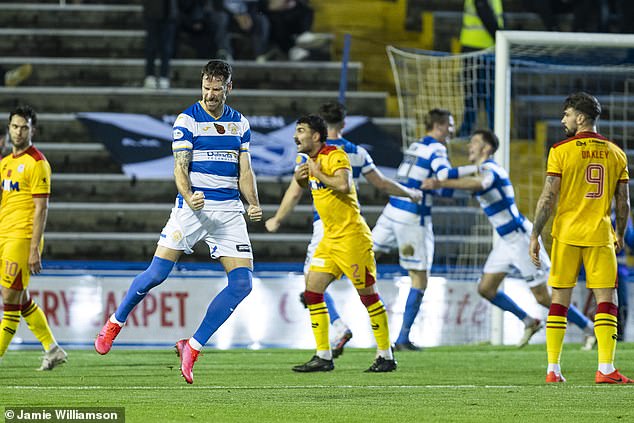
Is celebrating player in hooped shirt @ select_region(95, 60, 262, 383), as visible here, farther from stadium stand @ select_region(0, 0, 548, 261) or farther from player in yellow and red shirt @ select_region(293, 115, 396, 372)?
stadium stand @ select_region(0, 0, 548, 261)

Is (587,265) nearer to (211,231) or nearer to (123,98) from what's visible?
(211,231)

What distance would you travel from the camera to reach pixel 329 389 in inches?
323

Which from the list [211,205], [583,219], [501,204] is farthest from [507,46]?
[211,205]

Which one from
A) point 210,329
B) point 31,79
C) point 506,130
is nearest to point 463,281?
point 506,130

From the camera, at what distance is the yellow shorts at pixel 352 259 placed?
9367 mm

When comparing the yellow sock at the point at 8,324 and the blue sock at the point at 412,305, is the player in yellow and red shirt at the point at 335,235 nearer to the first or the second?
the yellow sock at the point at 8,324

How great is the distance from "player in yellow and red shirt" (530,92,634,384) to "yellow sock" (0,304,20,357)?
3942 mm

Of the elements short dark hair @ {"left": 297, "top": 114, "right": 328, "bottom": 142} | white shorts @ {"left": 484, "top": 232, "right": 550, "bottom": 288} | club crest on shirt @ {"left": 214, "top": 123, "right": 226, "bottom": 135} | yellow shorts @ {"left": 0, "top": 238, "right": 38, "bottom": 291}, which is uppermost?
club crest on shirt @ {"left": 214, "top": 123, "right": 226, "bottom": 135}

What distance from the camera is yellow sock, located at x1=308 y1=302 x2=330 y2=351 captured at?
9.62 meters

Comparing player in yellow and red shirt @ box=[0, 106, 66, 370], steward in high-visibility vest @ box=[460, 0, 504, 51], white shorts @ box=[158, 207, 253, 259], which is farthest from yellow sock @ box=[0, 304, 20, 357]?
steward in high-visibility vest @ box=[460, 0, 504, 51]

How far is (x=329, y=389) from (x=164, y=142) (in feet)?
26.9

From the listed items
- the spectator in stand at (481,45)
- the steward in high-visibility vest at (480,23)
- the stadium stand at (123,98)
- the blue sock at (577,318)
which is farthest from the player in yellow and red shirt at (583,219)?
the steward in high-visibility vest at (480,23)

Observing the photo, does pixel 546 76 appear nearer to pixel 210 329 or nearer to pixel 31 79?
pixel 31 79

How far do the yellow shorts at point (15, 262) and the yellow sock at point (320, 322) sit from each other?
2150 mm
